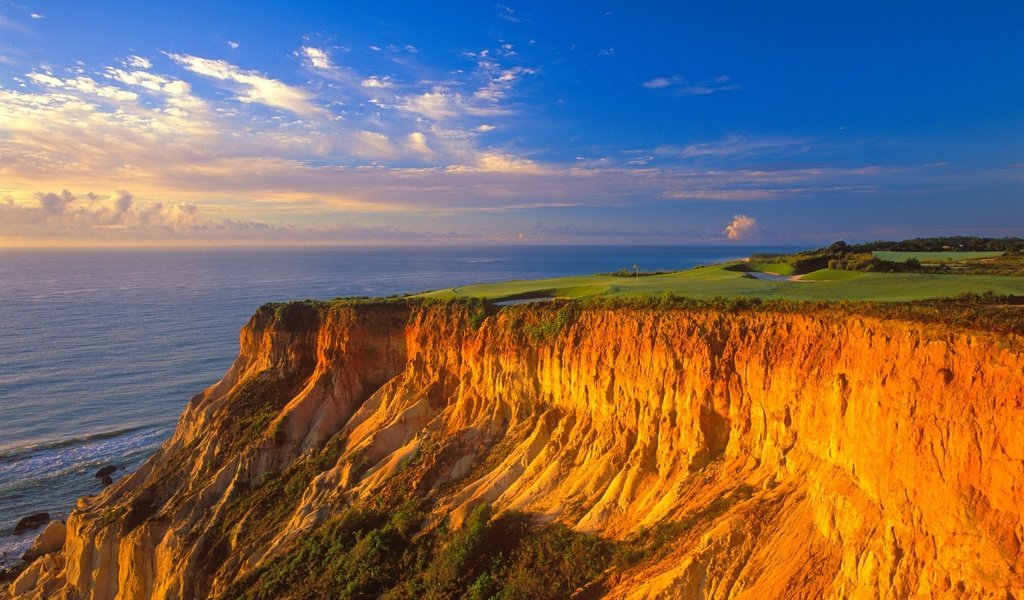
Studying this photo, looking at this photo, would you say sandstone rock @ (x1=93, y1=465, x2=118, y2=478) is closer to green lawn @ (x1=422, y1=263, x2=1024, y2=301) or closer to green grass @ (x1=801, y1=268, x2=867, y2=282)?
green lawn @ (x1=422, y1=263, x2=1024, y2=301)

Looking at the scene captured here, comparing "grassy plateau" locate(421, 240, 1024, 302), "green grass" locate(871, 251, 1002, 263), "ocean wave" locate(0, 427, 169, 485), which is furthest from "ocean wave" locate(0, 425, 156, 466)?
"green grass" locate(871, 251, 1002, 263)

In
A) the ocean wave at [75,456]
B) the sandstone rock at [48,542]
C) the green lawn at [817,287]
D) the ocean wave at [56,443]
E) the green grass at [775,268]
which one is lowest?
the sandstone rock at [48,542]

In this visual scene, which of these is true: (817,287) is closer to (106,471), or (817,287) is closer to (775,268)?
(775,268)

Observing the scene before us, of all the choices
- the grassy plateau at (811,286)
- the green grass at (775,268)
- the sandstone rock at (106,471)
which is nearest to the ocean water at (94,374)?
the sandstone rock at (106,471)

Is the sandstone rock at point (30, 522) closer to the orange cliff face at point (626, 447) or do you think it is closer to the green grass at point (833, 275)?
the orange cliff face at point (626, 447)

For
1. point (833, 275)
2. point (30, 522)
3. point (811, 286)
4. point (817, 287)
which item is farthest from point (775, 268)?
point (30, 522)

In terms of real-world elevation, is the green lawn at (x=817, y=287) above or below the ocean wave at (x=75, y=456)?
above
